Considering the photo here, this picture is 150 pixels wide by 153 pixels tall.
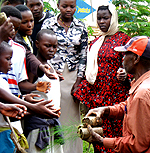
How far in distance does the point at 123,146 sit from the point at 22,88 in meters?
1.33

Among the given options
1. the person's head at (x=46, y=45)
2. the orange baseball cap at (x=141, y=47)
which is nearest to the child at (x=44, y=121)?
the person's head at (x=46, y=45)

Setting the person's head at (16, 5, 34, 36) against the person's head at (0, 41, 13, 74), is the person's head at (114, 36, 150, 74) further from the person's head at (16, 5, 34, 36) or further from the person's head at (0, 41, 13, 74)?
the person's head at (16, 5, 34, 36)

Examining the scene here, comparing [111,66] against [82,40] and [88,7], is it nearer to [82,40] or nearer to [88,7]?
[82,40]

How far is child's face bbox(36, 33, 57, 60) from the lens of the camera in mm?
3781

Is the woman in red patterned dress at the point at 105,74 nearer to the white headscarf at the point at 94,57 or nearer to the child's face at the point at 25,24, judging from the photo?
the white headscarf at the point at 94,57

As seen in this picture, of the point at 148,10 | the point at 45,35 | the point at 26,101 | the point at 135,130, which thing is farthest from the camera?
the point at 148,10

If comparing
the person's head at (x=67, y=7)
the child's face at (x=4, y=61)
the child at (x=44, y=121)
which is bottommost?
the child at (x=44, y=121)

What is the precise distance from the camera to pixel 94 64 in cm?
443

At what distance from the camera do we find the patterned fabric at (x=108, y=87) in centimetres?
427

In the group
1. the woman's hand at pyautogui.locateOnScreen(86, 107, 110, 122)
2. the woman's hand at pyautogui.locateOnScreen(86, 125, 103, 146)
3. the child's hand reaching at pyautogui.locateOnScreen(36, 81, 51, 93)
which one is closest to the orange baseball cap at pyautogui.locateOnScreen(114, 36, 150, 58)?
the woman's hand at pyautogui.locateOnScreen(86, 107, 110, 122)

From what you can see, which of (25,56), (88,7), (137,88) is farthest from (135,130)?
(88,7)

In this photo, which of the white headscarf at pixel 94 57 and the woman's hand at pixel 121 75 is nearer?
the woman's hand at pixel 121 75

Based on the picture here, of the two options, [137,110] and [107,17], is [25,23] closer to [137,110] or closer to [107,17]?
[107,17]

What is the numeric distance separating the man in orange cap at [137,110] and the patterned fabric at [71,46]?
1.36 m
